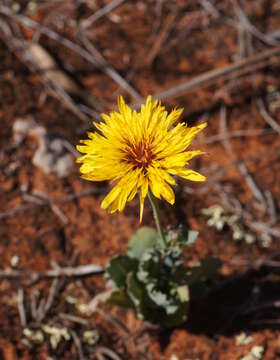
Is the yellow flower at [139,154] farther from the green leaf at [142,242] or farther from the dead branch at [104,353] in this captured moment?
the dead branch at [104,353]

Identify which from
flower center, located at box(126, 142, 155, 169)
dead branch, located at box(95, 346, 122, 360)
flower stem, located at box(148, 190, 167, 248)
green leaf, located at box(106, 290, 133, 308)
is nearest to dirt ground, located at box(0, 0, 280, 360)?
dead branch, located at box(95, 346, 122, 360)

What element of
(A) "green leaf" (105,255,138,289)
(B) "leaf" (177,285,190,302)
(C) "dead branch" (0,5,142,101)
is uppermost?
(C) "dead branch" (0,5,142,101)

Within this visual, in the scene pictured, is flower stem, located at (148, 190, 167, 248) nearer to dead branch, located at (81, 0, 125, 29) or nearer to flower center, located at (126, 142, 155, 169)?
flower center, located at (126, 142, 155, 169)

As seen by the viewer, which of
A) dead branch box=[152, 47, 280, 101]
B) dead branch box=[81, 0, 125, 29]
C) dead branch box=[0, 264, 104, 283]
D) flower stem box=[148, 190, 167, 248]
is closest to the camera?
flower stem box=[148, 190, 167, 248]

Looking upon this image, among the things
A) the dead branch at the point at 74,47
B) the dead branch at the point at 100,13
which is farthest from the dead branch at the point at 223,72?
the dead branch at the point at 100,13

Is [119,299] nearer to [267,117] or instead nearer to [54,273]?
[54,273]

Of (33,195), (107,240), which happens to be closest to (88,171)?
(107,240)

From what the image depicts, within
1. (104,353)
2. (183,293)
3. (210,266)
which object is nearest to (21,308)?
(104,353)

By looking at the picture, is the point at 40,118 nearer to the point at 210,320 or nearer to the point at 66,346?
the point at 66,346
